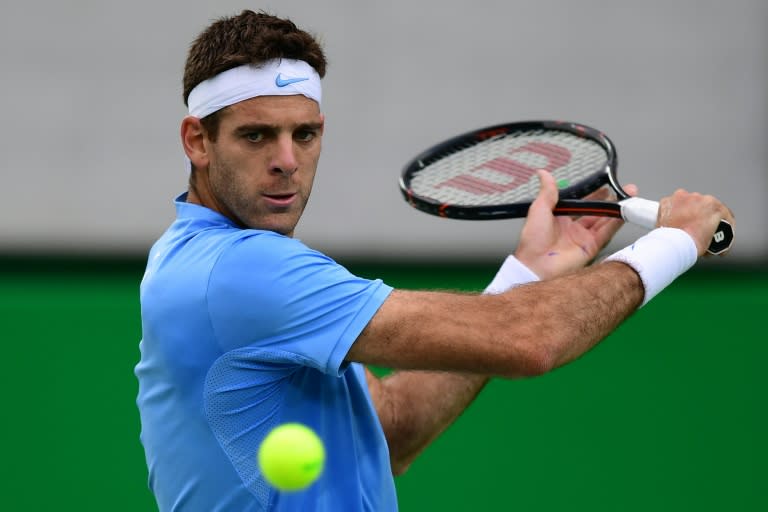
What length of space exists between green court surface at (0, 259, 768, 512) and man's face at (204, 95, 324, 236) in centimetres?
238

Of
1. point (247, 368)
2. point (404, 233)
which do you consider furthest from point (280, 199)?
point (404, 233)

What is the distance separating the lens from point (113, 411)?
190 inches

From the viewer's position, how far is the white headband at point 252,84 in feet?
8.46

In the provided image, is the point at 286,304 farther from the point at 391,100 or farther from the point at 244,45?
the point at 391,100

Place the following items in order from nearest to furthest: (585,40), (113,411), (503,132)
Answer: (503,132)
(113,411)
(585,40)

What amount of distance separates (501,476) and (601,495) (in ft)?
1.38

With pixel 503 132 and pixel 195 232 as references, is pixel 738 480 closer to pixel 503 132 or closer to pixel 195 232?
pixel 503 132

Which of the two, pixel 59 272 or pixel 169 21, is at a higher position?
pixel 169 21

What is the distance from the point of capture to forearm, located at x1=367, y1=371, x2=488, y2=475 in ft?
10.00

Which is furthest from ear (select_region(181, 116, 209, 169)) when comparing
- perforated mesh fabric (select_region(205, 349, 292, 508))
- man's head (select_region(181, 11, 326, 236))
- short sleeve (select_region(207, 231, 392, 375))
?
perforated mesh fabric (select_region(205, 349, 292, 508))

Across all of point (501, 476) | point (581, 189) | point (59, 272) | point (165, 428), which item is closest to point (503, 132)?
point (581, 189)

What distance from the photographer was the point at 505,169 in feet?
11.3

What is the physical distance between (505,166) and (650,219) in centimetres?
68

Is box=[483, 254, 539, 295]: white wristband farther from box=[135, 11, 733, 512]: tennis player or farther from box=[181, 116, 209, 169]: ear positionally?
box=[181, 116, 209, 169]: ear
